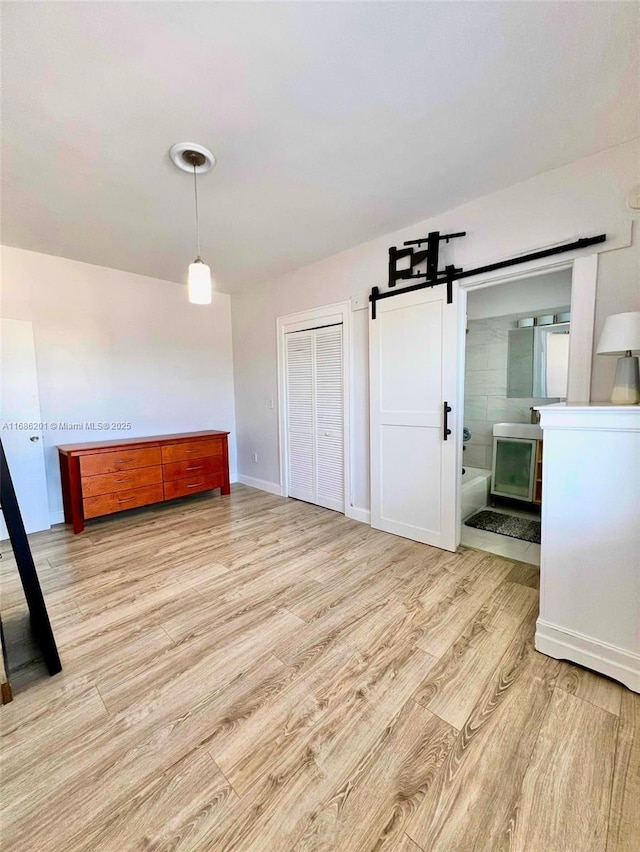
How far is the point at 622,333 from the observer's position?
5.23 feet

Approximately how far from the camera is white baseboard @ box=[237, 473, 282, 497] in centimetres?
432

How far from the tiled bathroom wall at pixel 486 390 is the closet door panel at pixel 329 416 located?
1.81 meters

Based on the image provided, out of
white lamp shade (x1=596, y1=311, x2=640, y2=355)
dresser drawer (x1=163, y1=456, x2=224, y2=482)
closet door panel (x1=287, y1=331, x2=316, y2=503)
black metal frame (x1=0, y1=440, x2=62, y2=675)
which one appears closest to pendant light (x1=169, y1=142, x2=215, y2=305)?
black metal frame (x1=0, y1=440, x2=62, y2=675)

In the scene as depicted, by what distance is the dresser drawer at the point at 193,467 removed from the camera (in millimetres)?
3707

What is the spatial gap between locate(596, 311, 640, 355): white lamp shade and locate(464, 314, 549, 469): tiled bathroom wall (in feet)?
7.36

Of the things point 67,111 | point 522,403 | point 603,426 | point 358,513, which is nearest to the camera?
point 603,426

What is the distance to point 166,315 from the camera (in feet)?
13.5

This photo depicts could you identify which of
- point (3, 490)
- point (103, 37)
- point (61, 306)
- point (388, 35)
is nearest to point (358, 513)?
point (3, 490)

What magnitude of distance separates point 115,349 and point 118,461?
51.6 inches

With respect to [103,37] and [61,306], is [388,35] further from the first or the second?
[61,306]

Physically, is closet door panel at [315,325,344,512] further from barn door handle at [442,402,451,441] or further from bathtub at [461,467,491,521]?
bathtub at [461,467,491,521]

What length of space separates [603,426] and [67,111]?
2889 millimetres

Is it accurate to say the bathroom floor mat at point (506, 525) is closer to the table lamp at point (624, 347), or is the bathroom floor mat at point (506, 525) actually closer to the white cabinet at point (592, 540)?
the white cabinet at point (592, 540)

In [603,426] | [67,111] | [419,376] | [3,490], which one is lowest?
[3,490]
